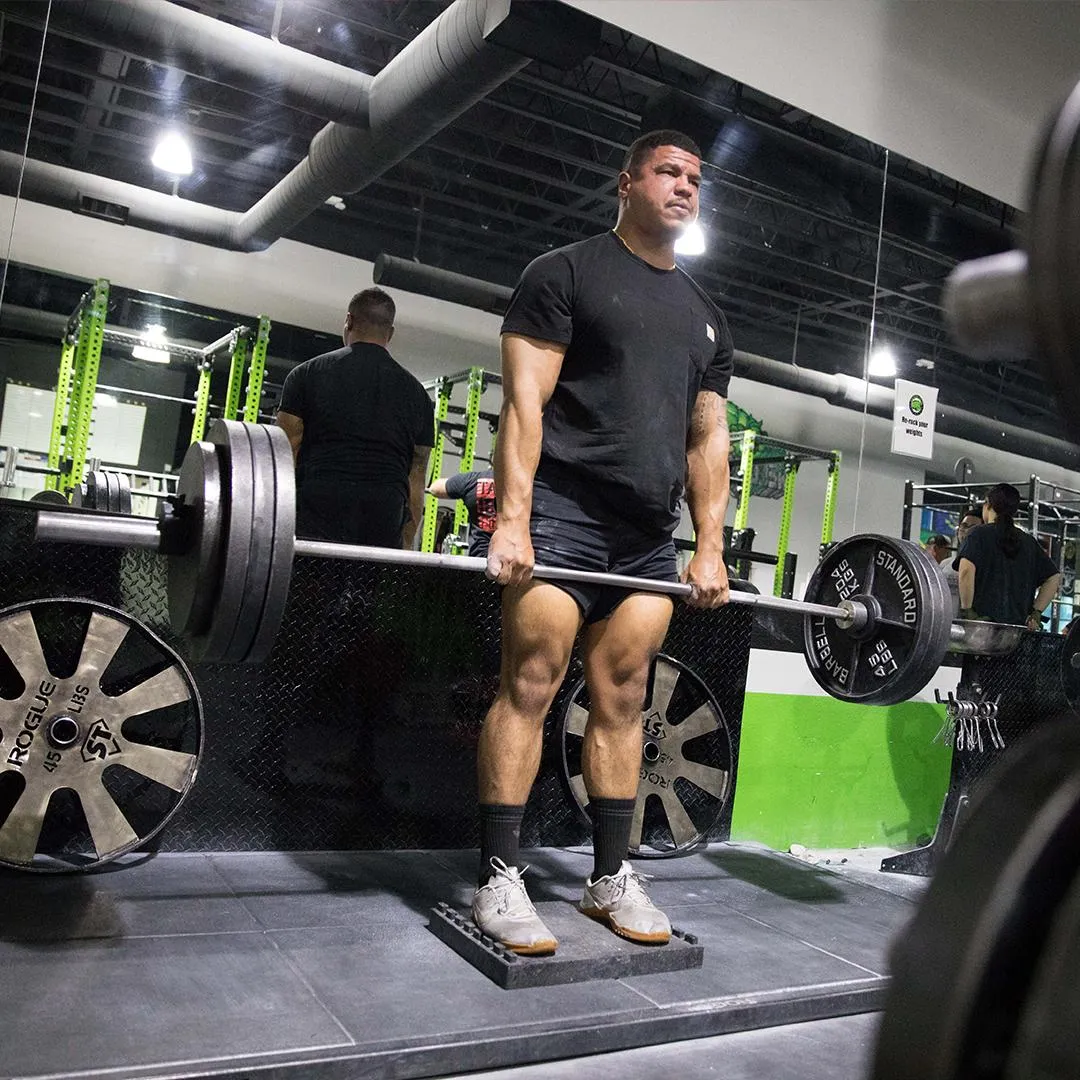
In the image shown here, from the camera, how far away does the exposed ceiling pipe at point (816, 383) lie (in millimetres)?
3656

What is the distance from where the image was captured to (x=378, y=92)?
3451mm

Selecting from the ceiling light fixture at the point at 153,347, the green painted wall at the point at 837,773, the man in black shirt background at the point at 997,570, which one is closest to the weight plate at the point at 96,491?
the ceiling light fixture at the point at 153,347

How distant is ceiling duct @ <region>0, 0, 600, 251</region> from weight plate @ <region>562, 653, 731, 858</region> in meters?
1.83

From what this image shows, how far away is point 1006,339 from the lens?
0.65m

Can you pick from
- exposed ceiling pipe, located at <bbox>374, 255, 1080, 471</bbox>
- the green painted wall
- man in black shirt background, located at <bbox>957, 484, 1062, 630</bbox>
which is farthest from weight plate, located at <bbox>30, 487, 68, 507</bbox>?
man in black shirt background, located at <bbox>957, 484, 1062, 630</bbox>

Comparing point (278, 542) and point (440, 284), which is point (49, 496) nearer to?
point (278, 542)

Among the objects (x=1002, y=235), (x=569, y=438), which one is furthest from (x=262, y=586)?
(x=1002, y=235)

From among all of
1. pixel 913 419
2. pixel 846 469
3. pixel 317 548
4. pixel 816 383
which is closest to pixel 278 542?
pixel 317 548

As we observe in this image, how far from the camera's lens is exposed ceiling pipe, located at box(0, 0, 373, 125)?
2.99 metres

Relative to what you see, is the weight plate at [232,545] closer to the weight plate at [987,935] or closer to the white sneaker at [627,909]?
the white sneaker at [627,909]

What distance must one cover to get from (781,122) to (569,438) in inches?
105

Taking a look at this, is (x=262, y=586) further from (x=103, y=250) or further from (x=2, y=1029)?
(x=103, y=250)

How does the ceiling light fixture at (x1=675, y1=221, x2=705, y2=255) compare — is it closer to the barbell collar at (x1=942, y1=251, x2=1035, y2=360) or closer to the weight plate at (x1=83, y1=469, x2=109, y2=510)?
the weight plate at (x1=83, y1=469, x2=109, y2=510)

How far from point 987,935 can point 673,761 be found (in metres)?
2.69
